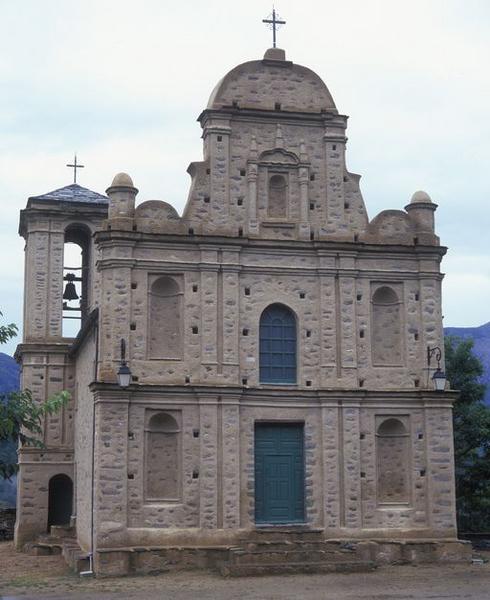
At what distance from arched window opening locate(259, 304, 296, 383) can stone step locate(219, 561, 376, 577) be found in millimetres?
4974

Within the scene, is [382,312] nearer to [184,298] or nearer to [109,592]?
[184,298]

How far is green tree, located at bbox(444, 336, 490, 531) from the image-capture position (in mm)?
33531

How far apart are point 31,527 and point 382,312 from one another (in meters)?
15.0

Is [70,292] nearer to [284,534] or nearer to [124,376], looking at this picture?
[124,376]

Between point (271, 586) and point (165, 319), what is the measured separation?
7.60m

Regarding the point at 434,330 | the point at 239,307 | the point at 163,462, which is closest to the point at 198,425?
the point at 163,462

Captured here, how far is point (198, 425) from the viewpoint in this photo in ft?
80.8

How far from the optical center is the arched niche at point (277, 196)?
86.5ft

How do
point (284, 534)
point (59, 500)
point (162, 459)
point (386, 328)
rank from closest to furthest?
point (284, 534) < point (162, 459) < point (386, 328) < point (59, 500)

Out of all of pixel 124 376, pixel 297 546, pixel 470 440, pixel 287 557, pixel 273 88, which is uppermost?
pixel 273 88

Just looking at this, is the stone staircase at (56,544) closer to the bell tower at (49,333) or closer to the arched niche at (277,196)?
the bell tower at (49,333)

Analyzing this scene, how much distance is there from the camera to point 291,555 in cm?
2322

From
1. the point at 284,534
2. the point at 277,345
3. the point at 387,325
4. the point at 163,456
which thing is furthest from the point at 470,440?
the point at 163,456

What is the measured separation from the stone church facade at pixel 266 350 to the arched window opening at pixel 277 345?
54mm
